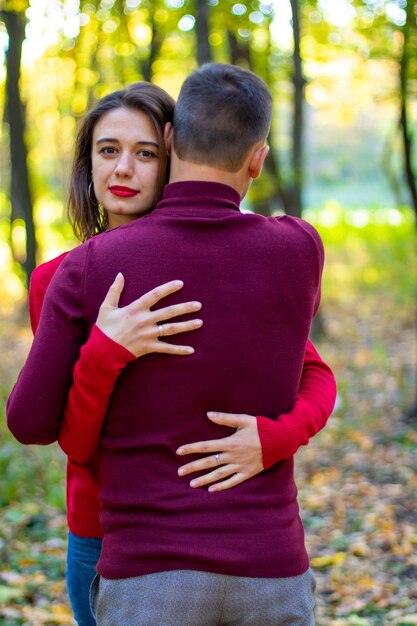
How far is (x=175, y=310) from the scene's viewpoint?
170cm

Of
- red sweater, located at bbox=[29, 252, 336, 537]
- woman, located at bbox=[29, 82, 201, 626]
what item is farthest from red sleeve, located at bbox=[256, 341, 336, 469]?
woman, located at bbox=[29, 82, 201, 626]

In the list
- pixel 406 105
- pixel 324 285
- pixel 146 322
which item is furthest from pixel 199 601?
pixel 324 285

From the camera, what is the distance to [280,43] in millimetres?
12102

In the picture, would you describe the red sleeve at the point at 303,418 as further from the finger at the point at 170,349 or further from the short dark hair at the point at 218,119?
the short dark hair at the point at 218,119

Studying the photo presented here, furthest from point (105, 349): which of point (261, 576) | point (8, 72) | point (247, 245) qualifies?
point (8, 72)

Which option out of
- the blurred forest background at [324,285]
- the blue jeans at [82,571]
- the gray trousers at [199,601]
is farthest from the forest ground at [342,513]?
the gray trousers at [199,601]

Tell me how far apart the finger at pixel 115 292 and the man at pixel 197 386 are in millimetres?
21

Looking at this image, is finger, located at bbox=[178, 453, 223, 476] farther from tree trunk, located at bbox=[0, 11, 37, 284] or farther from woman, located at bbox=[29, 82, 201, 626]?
tree trunk, located at bbox=[0, 11, 37, 284]

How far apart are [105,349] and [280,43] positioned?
37.0ft

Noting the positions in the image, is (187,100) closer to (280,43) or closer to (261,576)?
(261,576)

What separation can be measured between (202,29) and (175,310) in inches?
205

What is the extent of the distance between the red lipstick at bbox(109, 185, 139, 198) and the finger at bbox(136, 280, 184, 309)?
52 centimetres

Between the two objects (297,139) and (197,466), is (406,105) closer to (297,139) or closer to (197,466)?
(297,139)

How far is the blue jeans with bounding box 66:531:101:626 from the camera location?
2139 millimetres
